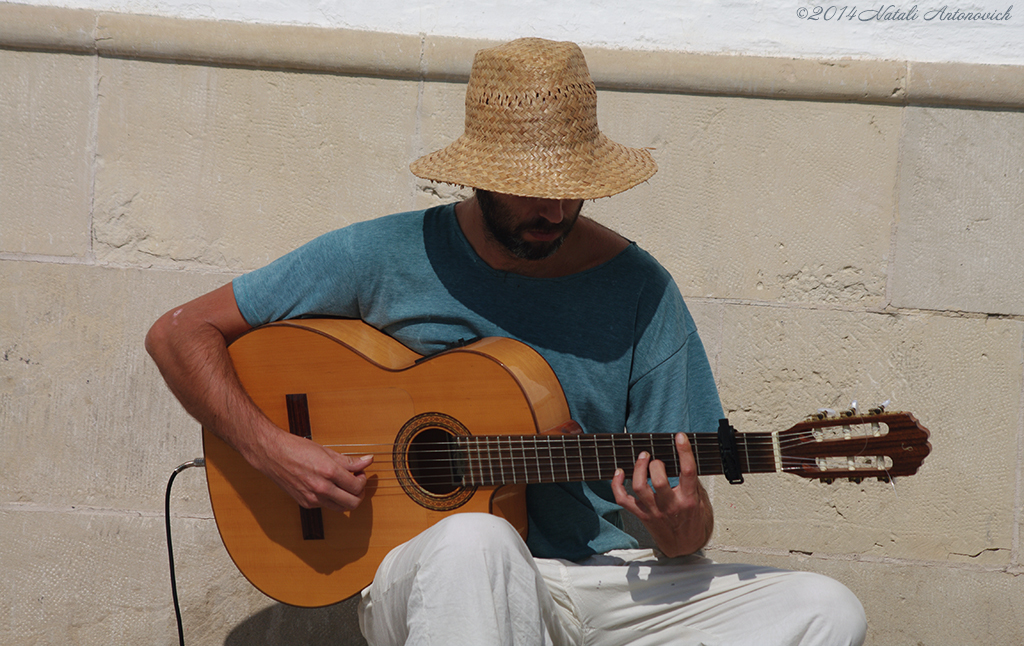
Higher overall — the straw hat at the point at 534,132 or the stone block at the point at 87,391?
the straw hat at the point at 534,132

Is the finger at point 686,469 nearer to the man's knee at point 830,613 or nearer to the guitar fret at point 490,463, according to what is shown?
the man's knee at point 830,613

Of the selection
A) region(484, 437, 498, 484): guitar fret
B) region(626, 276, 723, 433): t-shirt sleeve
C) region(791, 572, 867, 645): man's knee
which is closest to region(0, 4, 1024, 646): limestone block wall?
region(626, 276, 723, 433): t-shirt sleeve

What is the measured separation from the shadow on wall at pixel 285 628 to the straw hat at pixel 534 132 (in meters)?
1.69

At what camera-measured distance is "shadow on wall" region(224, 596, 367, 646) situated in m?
2.95

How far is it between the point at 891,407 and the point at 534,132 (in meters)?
1.68

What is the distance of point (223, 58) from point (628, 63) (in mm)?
1358

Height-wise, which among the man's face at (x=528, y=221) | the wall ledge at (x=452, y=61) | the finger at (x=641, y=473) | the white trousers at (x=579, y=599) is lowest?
the white trousers at (x=579, y=599)

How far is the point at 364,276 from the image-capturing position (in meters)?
2.26

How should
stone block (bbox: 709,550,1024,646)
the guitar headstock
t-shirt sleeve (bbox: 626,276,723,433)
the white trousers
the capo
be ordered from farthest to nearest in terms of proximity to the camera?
stone block (bbox: 709,550,1024,646) → t-shirt sleeve (bbox: 626,276,723,433) → the capo → the guitar headstock → the white trousers

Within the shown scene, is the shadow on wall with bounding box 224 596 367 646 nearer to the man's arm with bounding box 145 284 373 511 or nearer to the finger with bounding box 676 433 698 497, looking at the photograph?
the man's arm with bounding box 145 284 373 511

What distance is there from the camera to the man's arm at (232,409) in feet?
6.90

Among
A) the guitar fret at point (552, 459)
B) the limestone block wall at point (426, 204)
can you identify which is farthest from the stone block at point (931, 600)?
the guitar fret at point (552, 459)

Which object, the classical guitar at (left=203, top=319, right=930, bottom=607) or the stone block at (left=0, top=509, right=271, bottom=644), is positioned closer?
the classical guitar at (left=203, top=319, right=930, bottom=607)

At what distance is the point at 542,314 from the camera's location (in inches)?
89.1
